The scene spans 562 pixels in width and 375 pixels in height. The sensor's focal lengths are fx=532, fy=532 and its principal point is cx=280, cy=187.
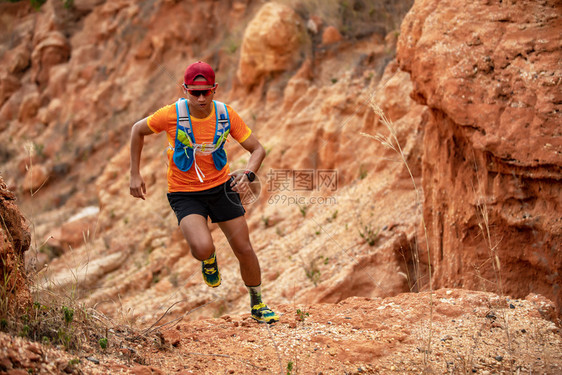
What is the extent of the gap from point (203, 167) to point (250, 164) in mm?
358

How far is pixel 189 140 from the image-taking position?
12.3 ft

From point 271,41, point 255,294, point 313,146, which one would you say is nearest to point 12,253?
point 255,294

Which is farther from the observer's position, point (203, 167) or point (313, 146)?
point (313, 146)

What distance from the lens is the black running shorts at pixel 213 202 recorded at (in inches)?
151

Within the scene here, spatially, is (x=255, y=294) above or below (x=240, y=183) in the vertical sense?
below

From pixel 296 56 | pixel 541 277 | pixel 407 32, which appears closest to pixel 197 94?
pixel 407 32

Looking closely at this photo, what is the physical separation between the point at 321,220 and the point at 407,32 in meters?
3.74

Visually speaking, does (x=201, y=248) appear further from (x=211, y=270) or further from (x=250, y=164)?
(x=250, y=164)

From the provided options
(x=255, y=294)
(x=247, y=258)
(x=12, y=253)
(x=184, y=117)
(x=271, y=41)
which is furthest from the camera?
(x=271, y=41)

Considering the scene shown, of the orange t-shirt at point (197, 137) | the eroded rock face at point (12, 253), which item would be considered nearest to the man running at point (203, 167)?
the orange t-shirt at point (197, 137)

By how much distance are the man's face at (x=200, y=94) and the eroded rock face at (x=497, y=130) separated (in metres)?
1.98

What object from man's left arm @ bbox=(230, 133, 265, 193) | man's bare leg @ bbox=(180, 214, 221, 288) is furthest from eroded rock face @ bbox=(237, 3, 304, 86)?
man's bare leg @ bbox=(180, 214, 221, 288)

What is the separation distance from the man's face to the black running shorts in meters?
0.62

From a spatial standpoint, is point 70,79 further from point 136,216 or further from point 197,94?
point 197,94
